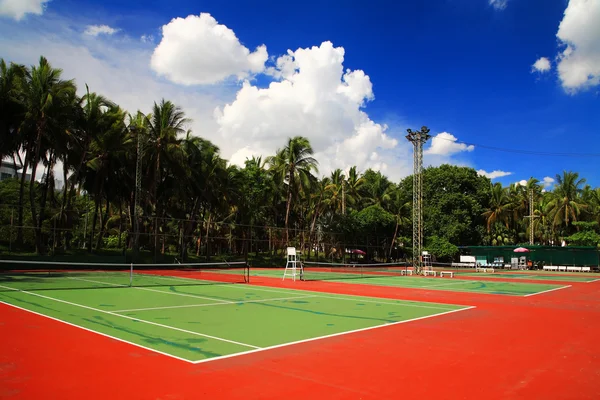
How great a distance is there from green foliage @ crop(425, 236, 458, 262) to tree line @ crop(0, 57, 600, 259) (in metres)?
0.16

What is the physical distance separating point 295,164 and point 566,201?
125 ft

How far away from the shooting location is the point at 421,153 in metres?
34.9

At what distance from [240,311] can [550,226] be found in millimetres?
69227

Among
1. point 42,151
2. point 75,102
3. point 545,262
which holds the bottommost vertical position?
point 545,262

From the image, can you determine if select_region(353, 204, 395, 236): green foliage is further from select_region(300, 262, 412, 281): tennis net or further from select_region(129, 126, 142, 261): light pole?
select_region(129, 126, 142, 261): light pole

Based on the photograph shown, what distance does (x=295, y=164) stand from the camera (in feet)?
161

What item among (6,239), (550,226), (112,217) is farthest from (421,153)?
(550,226)

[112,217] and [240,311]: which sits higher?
[112,217]

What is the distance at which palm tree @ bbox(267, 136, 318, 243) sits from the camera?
160ft

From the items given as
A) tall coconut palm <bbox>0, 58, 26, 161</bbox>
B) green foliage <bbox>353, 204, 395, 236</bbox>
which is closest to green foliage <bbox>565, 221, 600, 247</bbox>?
green foliage <bbox>353, 204, 395, 236</bbox>

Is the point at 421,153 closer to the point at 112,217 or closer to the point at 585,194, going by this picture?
the point at 112,217

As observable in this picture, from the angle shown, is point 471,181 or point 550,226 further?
point 550,226

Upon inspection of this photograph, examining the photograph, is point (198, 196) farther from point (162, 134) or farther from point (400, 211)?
point (400, 211)

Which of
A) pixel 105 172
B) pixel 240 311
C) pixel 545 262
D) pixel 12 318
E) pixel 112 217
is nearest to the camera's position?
pixel 12 318
